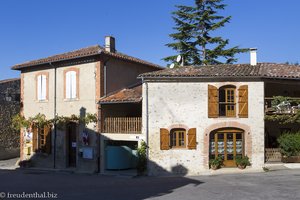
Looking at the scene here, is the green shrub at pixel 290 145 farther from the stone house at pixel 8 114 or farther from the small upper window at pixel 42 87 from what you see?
the stone house at pixel 8 114

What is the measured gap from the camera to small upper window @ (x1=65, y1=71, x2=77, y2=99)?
73.7ft

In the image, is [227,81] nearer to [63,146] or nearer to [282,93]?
[282,93]

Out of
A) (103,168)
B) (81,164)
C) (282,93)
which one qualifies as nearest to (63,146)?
(81,164)

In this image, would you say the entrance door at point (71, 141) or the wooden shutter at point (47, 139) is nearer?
the entrance door at point (71, 141)

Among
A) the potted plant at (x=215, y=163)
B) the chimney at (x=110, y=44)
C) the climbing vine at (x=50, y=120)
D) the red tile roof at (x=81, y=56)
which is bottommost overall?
the potted plant at (x=215, y=163)

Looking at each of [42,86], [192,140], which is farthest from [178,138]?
[42,86]

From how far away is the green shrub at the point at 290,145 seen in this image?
19.9 m

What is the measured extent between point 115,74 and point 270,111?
9.22 meters

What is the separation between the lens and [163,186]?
15680 mm

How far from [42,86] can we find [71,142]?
4.20m

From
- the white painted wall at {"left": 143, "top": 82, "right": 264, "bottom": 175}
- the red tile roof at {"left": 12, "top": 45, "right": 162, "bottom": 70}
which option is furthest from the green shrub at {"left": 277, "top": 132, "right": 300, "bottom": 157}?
the red tile roof at {"left": 12, "top": 45, "right": 162, "bottom": 70}

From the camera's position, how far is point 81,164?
72.0 ft

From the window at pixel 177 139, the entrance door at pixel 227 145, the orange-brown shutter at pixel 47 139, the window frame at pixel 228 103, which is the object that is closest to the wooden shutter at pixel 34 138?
the orange-brown shutter at pixel 47 139

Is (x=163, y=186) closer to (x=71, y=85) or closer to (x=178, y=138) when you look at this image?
(x=178, y=138)
